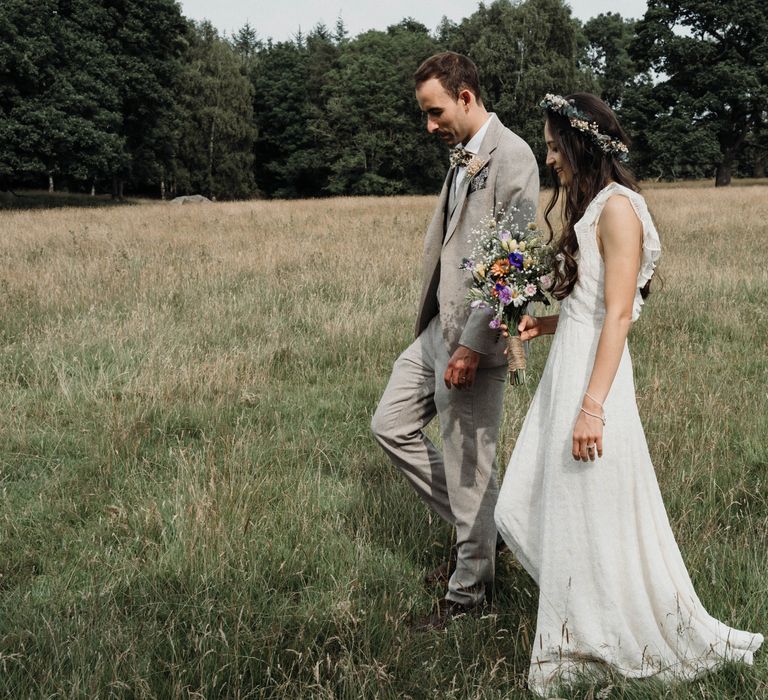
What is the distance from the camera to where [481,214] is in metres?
3.22

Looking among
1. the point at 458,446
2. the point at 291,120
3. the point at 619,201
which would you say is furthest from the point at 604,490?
the point at 291,120

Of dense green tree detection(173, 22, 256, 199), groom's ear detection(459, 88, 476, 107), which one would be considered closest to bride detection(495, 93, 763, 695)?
groom's ear detection(459, 88, 476, 107)

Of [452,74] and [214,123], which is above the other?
[214,123]

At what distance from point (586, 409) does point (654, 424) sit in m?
2.76

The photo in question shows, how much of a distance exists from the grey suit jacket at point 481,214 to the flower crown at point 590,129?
425mm

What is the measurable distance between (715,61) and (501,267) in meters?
44.7

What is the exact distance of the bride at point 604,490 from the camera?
8.44ft

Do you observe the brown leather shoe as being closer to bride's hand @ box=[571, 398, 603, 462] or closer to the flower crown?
bride's hand @ box=[571, 398, 603, 462]

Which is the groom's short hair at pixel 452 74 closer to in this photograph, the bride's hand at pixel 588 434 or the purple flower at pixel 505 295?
the purple flower at pixel 505 295

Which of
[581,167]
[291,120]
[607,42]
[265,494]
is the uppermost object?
[607,42]

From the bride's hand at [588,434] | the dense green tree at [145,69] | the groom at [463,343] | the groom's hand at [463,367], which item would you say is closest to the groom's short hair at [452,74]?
the groom at [463,343]

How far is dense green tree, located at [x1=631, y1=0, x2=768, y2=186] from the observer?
39.3m

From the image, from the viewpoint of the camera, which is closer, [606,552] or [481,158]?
[606,552]

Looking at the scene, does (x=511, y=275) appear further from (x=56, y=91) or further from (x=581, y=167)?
(x=56, y=91)
